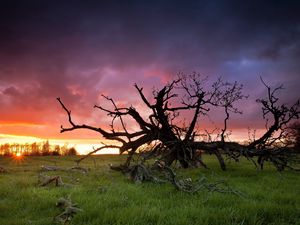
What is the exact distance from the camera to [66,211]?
278 inches

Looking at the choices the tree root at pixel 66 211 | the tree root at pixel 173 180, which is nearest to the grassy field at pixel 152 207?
the tree root at pixel 66 211

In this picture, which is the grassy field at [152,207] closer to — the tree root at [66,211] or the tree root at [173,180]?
the tree root at [66,211]

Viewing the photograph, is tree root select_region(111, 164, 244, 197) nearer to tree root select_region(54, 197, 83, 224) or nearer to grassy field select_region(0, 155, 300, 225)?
grassy field select_region(0, 155, 300, 225)

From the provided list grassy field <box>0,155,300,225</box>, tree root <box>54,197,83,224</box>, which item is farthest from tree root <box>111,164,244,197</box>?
tree root <box>54,197,83,224</box>

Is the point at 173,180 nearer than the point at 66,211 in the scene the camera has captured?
No

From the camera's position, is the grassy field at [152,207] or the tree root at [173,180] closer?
the grassy field at [152,207]

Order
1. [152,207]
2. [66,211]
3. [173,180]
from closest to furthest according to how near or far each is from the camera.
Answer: [66,211], [152,207], [173,180]

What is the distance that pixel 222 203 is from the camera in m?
8.24

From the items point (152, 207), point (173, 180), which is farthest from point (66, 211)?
point (173, 180)

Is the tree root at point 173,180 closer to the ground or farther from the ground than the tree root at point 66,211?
farther from the ground

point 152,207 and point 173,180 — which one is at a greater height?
point 173,180

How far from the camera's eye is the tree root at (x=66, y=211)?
21.9 feet

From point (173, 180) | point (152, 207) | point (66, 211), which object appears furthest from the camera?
point (173, 180)

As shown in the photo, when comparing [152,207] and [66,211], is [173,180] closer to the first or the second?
[152,207]
